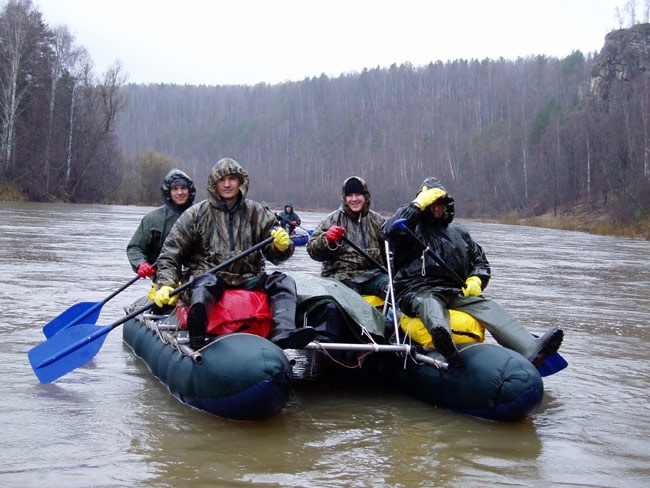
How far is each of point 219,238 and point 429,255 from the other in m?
1.61

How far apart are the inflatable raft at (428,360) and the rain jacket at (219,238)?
1.40 ft

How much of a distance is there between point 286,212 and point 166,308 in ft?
46.7

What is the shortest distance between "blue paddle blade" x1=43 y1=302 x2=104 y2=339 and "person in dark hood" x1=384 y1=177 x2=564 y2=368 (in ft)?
9.79

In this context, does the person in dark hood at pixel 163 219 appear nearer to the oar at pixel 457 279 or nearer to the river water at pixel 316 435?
the river water at pixel 316 435

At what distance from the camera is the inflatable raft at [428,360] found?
15.8 ft

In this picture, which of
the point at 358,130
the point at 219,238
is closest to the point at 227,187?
the point at 219,238

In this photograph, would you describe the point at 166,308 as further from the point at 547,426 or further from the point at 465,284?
the point at 547,426

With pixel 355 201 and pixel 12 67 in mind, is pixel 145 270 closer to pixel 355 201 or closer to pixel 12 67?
pixel 355 201

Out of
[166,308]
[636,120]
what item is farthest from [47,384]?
[636,120]

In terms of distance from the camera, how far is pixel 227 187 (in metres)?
5.51

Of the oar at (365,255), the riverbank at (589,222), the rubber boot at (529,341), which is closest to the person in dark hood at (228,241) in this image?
the oar at (365,255)

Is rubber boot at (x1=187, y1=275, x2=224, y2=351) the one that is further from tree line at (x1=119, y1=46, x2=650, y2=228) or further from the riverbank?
tree line at (x1=119, y1=46, x2=650, y2=228)

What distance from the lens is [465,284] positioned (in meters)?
5.66

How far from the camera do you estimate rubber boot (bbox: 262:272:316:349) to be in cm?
490
